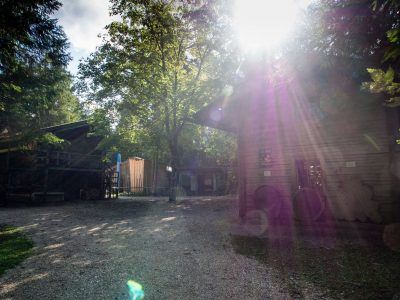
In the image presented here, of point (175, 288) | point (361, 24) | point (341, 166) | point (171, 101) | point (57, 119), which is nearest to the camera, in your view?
point (175, 288)

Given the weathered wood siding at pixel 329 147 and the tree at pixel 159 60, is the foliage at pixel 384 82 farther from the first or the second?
the tree at pixel 159 60

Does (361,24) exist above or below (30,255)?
above

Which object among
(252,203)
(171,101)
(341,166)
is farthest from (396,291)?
(171,101)

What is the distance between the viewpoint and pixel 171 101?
19.9 meters

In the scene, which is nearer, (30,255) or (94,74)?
(30,255)

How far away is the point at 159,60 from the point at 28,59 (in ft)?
36.8

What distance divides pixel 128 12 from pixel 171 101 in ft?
21.3

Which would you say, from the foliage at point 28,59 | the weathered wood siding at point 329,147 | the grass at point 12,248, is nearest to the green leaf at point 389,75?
the weathered wood siding at point 329,147

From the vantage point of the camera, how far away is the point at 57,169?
67.2ft

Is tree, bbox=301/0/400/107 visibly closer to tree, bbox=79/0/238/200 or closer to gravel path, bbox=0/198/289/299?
gravel path, bbox=0/198/289/299

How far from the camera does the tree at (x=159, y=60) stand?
61.2 ft

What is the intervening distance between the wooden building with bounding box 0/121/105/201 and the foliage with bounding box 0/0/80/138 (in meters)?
4.77

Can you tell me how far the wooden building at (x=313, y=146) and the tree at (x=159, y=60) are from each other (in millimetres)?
7621

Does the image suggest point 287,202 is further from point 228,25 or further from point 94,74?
point 94,74
